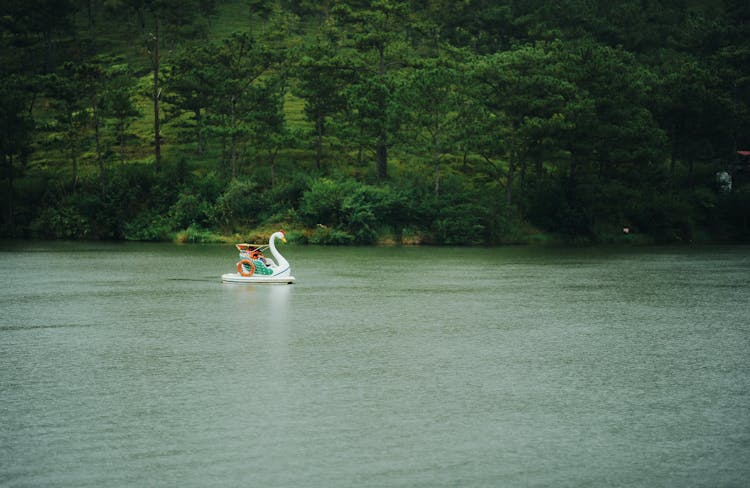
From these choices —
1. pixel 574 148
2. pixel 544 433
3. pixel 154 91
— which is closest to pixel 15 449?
Result: pixel 544 433

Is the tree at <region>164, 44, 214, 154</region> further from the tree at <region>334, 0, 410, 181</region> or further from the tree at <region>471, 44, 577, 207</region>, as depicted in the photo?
the tree at <region>471, 44, 577, 207</region>

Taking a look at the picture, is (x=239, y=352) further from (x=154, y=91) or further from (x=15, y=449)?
(x=154, y=91)

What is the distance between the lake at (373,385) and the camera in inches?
432

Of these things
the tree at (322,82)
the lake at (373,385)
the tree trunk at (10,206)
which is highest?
the tree at (322,82)

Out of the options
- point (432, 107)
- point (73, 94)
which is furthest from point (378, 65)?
point (73, 94)

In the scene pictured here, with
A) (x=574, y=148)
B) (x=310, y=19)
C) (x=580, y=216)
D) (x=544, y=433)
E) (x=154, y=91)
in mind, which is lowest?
(x=544, y=433)

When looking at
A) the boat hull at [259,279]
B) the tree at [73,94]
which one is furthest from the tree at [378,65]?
the boat hull at [259,279]

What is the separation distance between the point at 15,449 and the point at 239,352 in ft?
23.8

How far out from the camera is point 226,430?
12438 mm

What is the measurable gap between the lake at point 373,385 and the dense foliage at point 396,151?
97.1ft

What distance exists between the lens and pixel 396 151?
64562mm

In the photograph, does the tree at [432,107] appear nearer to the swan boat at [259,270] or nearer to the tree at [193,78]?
the tree at [193,78]

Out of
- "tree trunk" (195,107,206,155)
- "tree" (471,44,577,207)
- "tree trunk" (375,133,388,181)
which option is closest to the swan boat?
"tree" (471,44,577,207)

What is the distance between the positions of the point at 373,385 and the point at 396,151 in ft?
164
